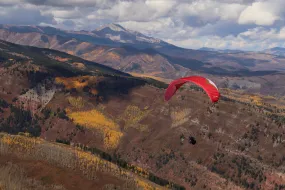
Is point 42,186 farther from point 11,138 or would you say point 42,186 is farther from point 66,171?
point 11,138

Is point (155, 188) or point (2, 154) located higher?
point (2, 154)

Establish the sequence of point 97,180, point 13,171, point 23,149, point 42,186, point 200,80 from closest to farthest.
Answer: point 200,80, point 42,186, point 13,171, point 97,180, point 23,149

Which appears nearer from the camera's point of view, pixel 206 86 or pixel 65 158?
pixel 206 86

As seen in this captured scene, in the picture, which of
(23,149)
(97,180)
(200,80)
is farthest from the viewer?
(23,149)

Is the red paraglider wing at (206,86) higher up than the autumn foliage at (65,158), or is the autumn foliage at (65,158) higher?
the red paraglider wing at (206,86)

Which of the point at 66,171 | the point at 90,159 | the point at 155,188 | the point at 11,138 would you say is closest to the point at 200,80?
the point at 66,171

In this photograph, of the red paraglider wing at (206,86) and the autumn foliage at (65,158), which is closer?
the red paraglider wing at (206,86)

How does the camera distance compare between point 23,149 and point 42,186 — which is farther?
point 23,149

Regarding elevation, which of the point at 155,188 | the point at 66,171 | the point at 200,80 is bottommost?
the point at 155,188

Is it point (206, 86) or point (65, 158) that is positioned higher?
point (206, 86)

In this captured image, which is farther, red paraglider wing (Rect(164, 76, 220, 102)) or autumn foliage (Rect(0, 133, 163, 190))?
autumn foliage (Rect(0, 133, 163, 190))

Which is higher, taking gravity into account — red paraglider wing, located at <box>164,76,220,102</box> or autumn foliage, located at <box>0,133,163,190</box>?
red paraglider wing, located at <box>164,76,220,102</box>
